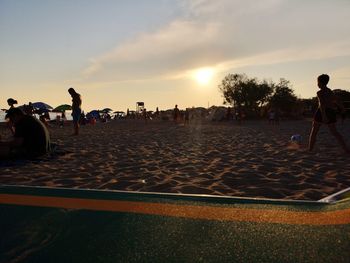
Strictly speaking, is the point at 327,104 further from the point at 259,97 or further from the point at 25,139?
the point at 259,97

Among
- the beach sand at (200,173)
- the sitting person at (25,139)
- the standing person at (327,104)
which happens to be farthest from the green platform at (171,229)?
the standing person at (327,104)

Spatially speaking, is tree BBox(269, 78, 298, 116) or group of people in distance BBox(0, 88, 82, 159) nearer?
group of people in distance BBox(0, 88, 82, 159)

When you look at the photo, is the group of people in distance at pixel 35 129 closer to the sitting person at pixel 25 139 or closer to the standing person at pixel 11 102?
the sitting person at pixel 25 139

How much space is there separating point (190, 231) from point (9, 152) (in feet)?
18.7

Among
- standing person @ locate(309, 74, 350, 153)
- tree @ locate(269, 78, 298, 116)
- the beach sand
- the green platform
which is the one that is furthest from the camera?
tree @ locate(269, 78, 298, 116)

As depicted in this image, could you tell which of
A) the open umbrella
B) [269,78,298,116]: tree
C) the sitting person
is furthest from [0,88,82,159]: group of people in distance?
[269,78,298,116]: tree

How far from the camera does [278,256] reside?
1926 mm

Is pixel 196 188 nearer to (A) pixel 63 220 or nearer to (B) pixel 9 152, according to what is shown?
(A) pixel 63 220

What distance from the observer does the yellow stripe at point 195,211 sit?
97.9 inches

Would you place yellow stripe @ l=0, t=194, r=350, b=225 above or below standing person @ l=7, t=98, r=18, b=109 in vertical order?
below

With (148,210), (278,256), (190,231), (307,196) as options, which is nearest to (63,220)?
(148,210)

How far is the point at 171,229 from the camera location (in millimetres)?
2377

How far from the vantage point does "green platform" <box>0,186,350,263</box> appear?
6.55ft

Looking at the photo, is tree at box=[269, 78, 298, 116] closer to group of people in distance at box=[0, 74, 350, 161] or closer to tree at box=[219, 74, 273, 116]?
tree at box=[219, 74, 273, 116]
